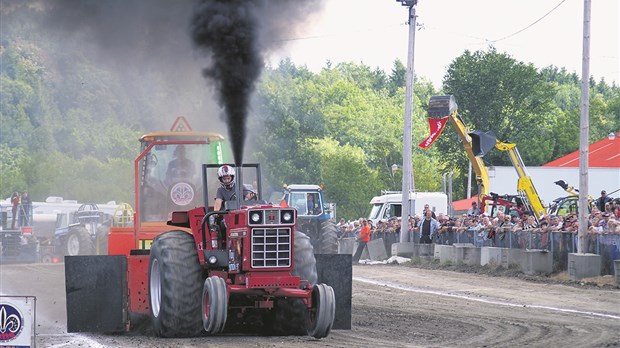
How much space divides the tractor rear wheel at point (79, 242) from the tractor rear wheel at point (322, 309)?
23794 millimetres

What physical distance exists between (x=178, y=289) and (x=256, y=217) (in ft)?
4.24

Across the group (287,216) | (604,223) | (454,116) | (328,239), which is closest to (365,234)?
(454,116)

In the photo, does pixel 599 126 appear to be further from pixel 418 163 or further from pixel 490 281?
pixel 490 281

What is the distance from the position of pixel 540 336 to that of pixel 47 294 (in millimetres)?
11350

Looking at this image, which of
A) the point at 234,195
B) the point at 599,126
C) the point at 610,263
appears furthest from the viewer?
the point at 599,126

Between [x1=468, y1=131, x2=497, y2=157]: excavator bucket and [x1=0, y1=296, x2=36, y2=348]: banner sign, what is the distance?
27.7m

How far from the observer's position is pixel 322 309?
13.5 m

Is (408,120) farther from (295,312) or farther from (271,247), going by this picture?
(271,247)

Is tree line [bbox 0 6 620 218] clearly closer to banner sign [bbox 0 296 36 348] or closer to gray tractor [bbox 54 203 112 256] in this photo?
gray tractor [bbox 54 203 112 256]

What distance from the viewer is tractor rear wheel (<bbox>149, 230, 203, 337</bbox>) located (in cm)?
1394

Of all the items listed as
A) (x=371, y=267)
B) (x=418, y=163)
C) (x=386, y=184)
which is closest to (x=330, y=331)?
(x=371, y=267)

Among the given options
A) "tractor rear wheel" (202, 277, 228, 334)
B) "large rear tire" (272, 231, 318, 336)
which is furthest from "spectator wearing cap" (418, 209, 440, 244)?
"tractor rear wheel" (202, 277, 228, 334)

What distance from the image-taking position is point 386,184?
309ft

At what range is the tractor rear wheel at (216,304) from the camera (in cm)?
1331
